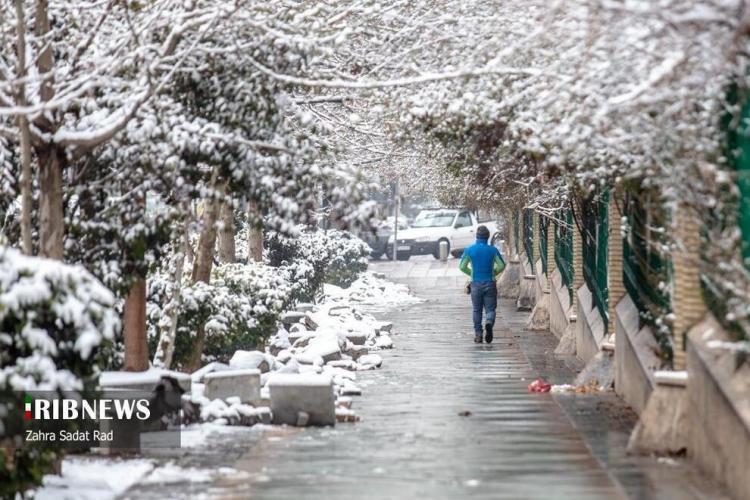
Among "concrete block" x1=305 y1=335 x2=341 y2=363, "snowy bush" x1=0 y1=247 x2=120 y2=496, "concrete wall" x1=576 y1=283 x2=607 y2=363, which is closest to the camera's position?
"snowy bush" x1=0 y1=247 x2=120 y2=496

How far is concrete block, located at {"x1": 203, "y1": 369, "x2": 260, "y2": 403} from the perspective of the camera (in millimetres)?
14945

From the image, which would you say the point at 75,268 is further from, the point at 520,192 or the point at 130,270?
the point at 520,192

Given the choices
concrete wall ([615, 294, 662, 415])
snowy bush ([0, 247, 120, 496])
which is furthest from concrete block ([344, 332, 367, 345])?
snowy bush ([0, 247, 120, 496])

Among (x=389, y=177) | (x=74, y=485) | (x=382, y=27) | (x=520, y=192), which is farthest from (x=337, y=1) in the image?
(x=389, y=177)

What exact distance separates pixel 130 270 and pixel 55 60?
6.11 feet

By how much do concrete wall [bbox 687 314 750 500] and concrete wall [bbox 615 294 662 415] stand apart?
6.28 feet

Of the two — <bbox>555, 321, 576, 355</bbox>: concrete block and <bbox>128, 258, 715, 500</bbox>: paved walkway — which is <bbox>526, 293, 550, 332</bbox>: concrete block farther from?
<bbox>128, 258, 715, 500</bbox>: paved walkway

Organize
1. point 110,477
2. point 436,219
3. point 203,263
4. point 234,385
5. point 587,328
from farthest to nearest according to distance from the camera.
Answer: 1. point 436,219
2. point 587,328
3. point 203,263
4. point 234,385
5. point 110,477

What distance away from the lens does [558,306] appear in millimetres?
26125

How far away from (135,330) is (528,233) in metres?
23.8

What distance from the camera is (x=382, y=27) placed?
1641cm

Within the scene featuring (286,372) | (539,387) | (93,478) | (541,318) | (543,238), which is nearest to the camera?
(93,478)

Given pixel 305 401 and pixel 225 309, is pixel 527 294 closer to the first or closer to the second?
pixel 225 309

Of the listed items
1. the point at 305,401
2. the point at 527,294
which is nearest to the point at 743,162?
the point at 305,401
